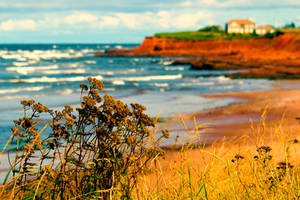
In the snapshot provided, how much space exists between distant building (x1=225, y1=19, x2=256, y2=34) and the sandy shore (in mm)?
92562

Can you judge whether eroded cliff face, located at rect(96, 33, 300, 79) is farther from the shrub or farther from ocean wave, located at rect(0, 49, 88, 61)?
the shrub

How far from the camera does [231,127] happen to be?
1131cm

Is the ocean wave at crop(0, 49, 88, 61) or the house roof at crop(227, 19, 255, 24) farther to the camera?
the house roof at crop(227, 19, 255, 24)

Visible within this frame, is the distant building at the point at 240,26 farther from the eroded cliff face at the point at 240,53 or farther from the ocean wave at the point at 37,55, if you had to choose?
the ocean wave at the point at 37,55

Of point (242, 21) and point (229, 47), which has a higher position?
point (242, 21)

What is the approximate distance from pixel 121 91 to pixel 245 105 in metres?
9.64

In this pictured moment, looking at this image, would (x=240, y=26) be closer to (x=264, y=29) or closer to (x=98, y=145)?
(x=264, y=29)

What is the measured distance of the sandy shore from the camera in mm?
10547

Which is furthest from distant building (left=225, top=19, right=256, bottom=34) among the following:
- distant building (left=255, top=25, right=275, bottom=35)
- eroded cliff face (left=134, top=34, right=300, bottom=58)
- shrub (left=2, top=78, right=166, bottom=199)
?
shrub (left=2, top=78, right=166, bottom=199)

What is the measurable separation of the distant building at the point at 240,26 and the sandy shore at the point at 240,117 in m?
92.6

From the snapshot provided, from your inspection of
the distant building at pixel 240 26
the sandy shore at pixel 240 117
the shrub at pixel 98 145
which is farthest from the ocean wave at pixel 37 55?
the shrub at pixel 98 145

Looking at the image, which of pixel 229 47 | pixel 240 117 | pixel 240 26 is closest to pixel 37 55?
pixel 229 47

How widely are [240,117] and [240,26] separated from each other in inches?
3935

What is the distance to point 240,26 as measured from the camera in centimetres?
10850
